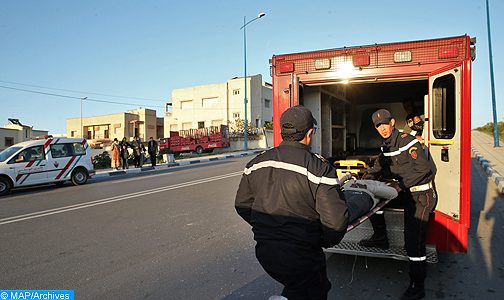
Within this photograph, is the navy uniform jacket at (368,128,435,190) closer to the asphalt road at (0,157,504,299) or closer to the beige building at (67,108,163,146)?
the asphalt road at (0,157,504,299)

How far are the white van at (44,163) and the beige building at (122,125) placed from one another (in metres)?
40.0

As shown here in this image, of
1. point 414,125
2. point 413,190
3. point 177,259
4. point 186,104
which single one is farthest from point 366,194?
point 186,104

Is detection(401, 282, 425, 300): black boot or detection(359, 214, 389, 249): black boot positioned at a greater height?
detection(359, 214, 389, 249): black boot

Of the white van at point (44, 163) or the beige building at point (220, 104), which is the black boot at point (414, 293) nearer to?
the white van at point (44, 163)

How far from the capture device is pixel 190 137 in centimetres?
3158

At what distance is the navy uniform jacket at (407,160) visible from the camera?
3.35m

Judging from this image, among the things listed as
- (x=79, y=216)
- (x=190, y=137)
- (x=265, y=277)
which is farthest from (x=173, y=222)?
(x=190, y=137)

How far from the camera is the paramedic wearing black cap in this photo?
204cm

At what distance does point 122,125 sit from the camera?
52812 mm

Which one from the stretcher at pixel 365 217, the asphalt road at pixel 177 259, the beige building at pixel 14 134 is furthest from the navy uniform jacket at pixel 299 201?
the beige building at pixel 14 134

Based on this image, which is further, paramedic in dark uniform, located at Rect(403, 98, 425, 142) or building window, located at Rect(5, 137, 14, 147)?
building window, located at Rect(5, 137, 14, 147)

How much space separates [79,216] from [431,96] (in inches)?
278

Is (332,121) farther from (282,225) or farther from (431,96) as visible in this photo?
(282,225)

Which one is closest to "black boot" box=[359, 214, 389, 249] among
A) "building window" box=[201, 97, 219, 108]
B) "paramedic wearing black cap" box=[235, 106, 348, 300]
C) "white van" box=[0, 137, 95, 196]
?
"paramedic wearing black cap" box=[235, 106, 348, 300]
